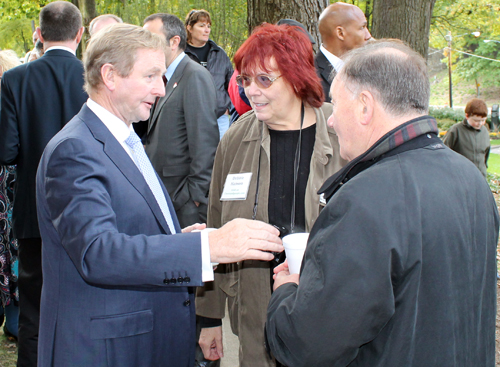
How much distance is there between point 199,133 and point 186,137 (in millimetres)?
160

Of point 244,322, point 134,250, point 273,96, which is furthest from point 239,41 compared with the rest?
point 134,250

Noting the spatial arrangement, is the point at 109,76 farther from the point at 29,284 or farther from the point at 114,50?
the point at 29,284

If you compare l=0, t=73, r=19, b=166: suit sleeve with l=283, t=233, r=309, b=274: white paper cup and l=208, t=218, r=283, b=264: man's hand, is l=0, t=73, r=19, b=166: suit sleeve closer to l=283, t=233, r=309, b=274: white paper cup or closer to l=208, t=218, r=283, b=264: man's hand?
l=208, t=218, r=283, b=264: man's hand

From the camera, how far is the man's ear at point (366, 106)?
1.39 metres

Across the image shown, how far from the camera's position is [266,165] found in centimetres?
230

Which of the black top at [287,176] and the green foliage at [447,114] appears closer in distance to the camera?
the black top at [287,176]

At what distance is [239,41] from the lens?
24.6 ft

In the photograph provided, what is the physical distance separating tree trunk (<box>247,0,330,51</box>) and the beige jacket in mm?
2322

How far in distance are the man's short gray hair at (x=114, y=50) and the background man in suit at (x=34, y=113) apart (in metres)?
1.58

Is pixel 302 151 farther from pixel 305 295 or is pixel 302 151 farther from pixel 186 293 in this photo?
pixel 305 295

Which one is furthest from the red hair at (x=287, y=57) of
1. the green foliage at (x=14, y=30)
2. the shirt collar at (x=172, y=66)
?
the green foliage at (x=14, y=30)

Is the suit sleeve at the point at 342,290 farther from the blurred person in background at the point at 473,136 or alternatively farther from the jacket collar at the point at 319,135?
the blurred person in background at the point at 473,136

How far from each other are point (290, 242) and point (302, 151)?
795mm

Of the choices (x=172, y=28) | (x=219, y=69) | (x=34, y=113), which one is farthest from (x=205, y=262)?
(x=219, y=69)
